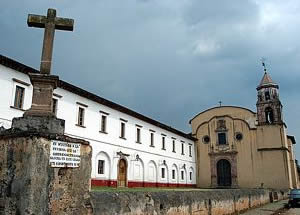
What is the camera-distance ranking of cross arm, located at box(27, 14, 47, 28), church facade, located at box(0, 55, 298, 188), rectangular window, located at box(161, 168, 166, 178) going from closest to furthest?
1. cross arm, located at box(27, 14, 47, 28)
2. church facade, located at box(0, 55, 298, 188)
3. rectangular window, located at box(161, 168, 166, 178)

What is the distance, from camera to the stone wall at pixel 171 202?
5926mm

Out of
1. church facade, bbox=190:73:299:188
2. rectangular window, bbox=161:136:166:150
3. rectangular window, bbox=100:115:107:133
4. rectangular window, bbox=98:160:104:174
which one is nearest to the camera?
rectangular window, bbox=98:160:104:174

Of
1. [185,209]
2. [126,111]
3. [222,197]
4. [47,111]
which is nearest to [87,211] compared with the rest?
[47,111]

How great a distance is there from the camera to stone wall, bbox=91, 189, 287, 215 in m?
5.93

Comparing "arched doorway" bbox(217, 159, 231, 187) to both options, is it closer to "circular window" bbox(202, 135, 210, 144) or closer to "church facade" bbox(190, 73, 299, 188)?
"church facade" bbox(190, 73, 299, 188)

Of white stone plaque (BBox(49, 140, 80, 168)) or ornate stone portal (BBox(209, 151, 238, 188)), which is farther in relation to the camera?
ornate stone portal (BBox(209, 151, 238, 188))

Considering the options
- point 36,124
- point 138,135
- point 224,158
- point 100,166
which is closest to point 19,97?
point 100,166

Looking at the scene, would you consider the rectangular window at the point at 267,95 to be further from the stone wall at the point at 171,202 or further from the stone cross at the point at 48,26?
the stone cross at the point at 48,26

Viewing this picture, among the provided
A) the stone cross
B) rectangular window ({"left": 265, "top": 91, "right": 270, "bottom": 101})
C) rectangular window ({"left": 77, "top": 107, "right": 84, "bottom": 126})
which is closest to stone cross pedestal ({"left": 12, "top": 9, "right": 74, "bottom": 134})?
the stone cross

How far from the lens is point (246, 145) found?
33844 mm

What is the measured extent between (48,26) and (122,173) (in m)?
18.5

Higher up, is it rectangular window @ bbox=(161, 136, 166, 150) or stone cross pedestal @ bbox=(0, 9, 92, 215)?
rectangular window @ bbox=(161, 136, 166, 150)

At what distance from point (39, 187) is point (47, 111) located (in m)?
1.37

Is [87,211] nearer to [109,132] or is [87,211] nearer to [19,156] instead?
[19,156]
